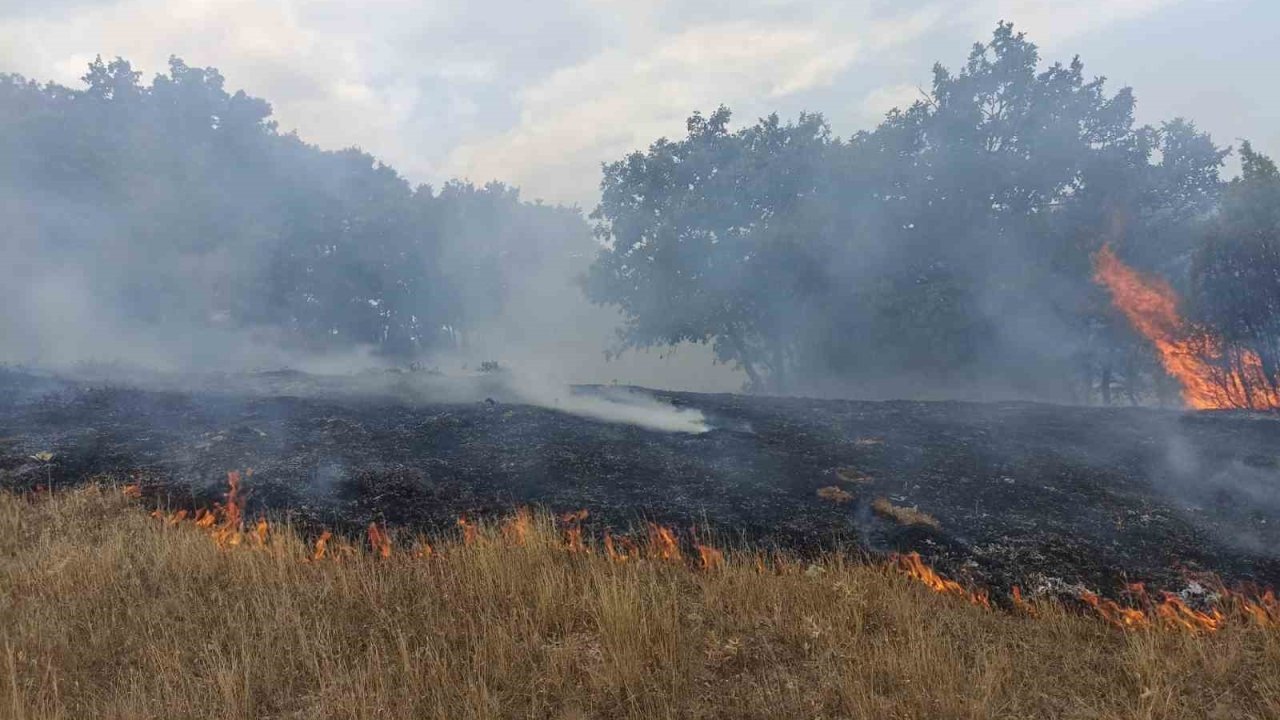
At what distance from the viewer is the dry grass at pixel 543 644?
427 centimetres

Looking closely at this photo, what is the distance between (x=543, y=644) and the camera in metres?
4.84

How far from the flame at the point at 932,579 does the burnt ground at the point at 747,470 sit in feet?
0.87

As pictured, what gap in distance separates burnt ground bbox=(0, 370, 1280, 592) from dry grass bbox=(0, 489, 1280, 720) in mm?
1344

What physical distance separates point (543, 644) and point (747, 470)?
4995 mm

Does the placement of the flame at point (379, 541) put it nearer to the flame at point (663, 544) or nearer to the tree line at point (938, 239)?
the flame at point (663, 544)

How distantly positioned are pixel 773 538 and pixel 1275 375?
47.5 feet

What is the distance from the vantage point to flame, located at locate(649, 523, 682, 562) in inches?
261

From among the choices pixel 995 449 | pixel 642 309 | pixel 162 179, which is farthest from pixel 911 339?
pixel 162 179

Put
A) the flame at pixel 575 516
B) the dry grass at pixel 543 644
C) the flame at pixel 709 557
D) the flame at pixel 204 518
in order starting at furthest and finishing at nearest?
the flame at pixel 575 516, the flame at pixel 204 518, the flame at pixel 709 557, the dry grass at pixel 543 644

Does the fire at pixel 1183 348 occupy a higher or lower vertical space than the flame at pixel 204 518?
higher

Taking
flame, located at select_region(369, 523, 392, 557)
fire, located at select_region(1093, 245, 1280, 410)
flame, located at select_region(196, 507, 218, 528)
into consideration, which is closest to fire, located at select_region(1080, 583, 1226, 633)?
flame, located at select_region(369, 523, 392, 557)

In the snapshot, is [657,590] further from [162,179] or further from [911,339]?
[162,179]

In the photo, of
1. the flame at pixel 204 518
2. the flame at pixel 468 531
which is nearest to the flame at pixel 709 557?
the flame at pixel 468 531

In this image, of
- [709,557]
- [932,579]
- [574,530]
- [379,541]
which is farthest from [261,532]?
[932,579]
